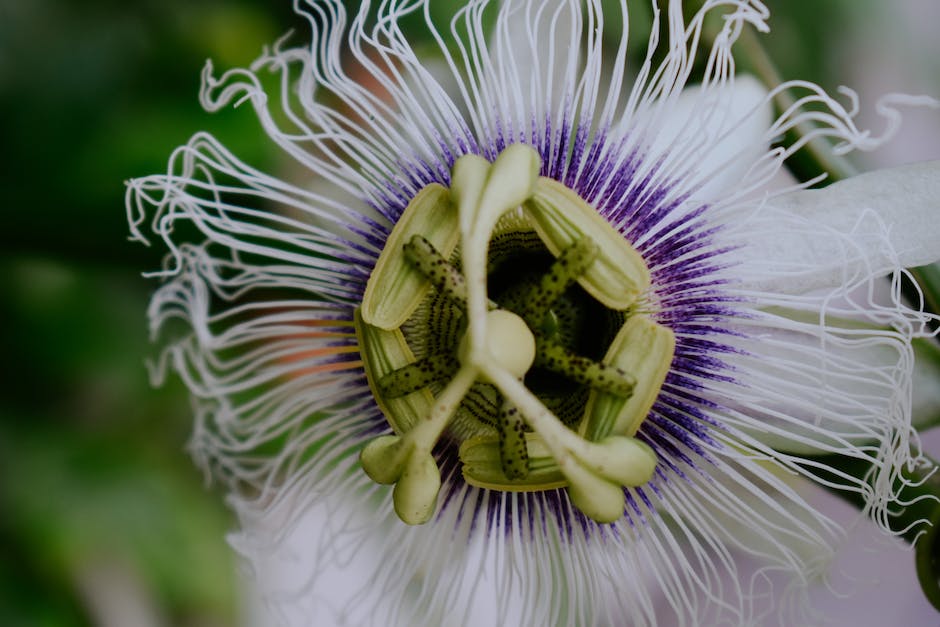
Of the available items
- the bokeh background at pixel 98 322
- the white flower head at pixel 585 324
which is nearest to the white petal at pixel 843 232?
the white flower head at pixel 585 324

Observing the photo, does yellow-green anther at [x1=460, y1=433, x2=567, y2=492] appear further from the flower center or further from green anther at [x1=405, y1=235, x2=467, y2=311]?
green anther at [x1=405, y1=235, x2=467, y2=311]

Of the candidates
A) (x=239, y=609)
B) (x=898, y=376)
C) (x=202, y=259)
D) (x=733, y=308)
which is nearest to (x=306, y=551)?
(x=239, y=609)

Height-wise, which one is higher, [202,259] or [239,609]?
[202,259]

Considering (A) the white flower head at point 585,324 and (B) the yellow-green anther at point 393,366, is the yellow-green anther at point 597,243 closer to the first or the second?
(A) the white flower head at point 585,324

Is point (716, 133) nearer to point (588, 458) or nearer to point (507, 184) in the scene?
point (507, 184)

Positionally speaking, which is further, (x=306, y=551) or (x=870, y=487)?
(x=306, y=551)

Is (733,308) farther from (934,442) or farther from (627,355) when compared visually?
(934,442)
